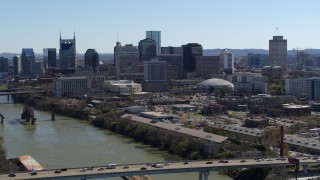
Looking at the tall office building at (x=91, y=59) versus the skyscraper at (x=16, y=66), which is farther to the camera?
the skyscraper at (x=16, y=66)

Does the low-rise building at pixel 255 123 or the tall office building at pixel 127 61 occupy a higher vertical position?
the tall office building at pixel 127 61

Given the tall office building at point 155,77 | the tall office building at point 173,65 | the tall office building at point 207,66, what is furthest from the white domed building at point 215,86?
the tall office building at point 173,65

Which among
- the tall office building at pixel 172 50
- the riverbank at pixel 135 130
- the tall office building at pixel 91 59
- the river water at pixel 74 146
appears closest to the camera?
the river water at pixel 74 146

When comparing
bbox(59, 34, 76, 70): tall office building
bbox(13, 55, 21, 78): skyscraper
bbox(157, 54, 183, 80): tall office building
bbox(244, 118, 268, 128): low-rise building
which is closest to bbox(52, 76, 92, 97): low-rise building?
bbox(157, 54, 183, 80): tall office building

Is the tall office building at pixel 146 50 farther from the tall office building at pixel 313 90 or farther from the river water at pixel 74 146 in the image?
the river water at pixel 74 146

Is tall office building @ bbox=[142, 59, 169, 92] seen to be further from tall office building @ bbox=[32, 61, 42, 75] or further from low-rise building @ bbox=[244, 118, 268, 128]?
tall office building @ bbox=[32, 61, 42, 75]

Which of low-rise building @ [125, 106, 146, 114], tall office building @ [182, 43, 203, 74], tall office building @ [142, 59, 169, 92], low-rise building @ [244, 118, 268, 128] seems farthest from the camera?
tall office building @ [182, 43, 203, 74]
